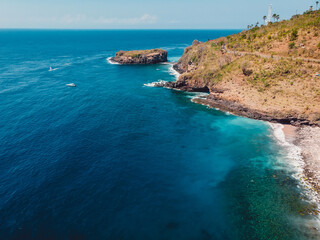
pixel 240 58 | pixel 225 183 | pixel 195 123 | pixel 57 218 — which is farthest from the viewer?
pixel 240 58

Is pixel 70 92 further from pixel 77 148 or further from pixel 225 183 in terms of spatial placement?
pixel 225 183

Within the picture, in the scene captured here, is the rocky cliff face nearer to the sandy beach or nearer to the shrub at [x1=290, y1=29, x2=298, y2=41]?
the sandy beach

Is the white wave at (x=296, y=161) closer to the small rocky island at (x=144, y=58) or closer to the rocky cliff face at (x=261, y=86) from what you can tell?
the rocky cliff face at (x=261, y=86)

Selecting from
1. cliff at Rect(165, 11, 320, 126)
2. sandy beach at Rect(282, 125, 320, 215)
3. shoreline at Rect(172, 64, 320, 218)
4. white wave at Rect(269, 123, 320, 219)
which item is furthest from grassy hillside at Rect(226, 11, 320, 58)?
white wave at Rect(269, 123, 320, 219)

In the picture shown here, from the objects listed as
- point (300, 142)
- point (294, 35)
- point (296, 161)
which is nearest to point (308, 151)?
point (300, 142)

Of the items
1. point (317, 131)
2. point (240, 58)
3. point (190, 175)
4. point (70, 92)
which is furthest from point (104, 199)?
point (240, 58)
